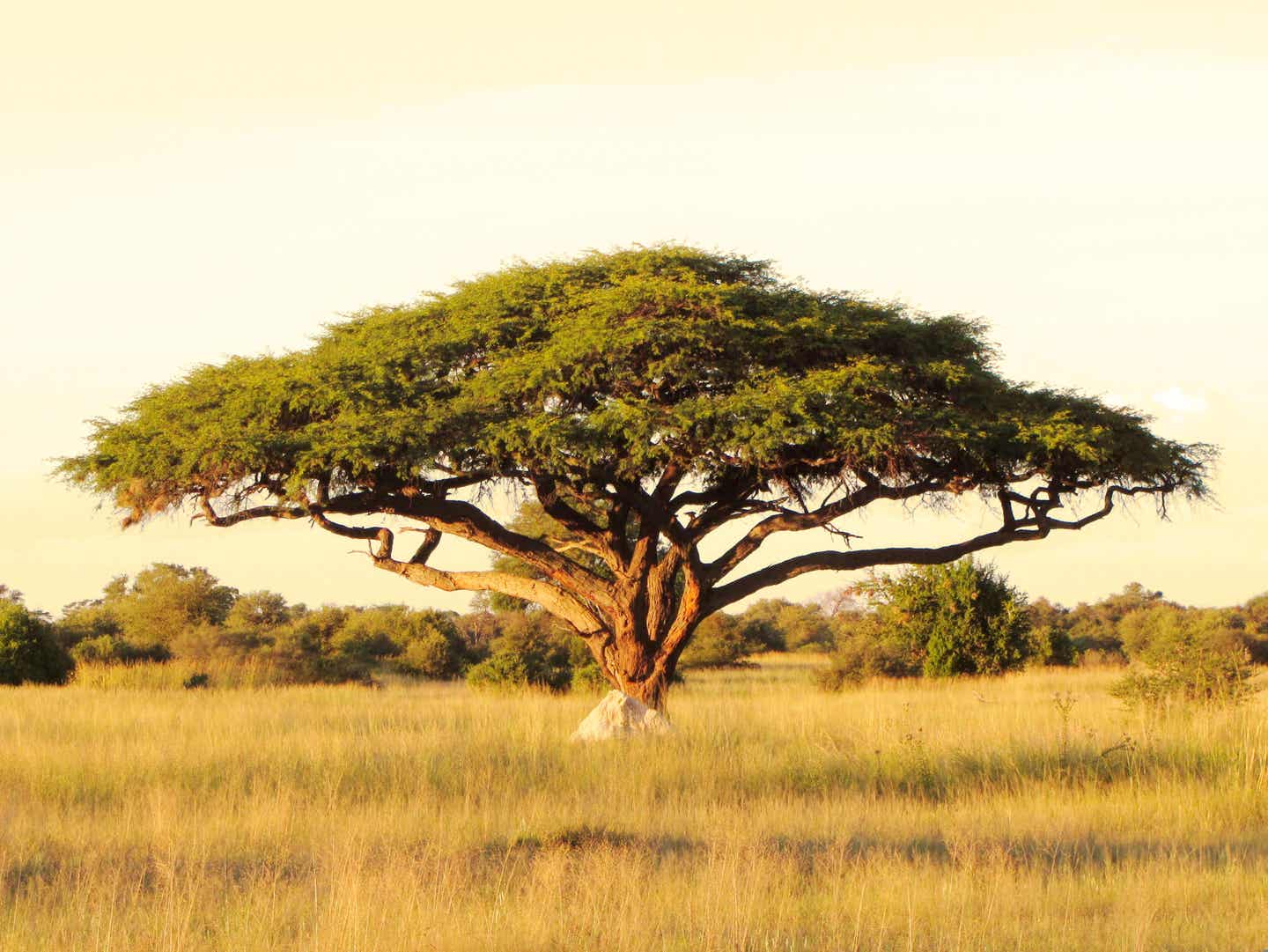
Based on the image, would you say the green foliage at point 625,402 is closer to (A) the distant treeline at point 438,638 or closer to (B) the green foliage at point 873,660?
(A) the distant treeline at point 438,638

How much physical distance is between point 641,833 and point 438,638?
112 feet

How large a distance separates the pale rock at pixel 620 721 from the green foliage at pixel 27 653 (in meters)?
20.0

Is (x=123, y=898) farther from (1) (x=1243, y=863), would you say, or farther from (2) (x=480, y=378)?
(2) (x=480, y=378)

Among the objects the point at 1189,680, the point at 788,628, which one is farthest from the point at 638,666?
the point at 788,628

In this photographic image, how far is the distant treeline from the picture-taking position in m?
33.5

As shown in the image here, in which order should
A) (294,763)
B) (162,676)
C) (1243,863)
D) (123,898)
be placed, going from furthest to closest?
(162,676) → (294,763) → (1243,863) → (123,898)

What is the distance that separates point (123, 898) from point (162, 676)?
23794 mm

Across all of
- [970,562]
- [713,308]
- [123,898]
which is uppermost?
[713,308]

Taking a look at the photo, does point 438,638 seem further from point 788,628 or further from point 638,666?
point 788,628

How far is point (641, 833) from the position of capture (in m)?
10.5

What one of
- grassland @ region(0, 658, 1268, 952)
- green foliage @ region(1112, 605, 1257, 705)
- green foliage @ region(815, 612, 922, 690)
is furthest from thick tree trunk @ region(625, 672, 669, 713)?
green foliage @ region(815, 612, 922, 690)

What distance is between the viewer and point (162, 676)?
3053 cm

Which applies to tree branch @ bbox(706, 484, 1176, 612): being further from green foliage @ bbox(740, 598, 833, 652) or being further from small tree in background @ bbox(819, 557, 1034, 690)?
green foliage @ bbox(740, 598, 833, 652)

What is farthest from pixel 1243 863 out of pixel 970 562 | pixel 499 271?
pixel 970 562
